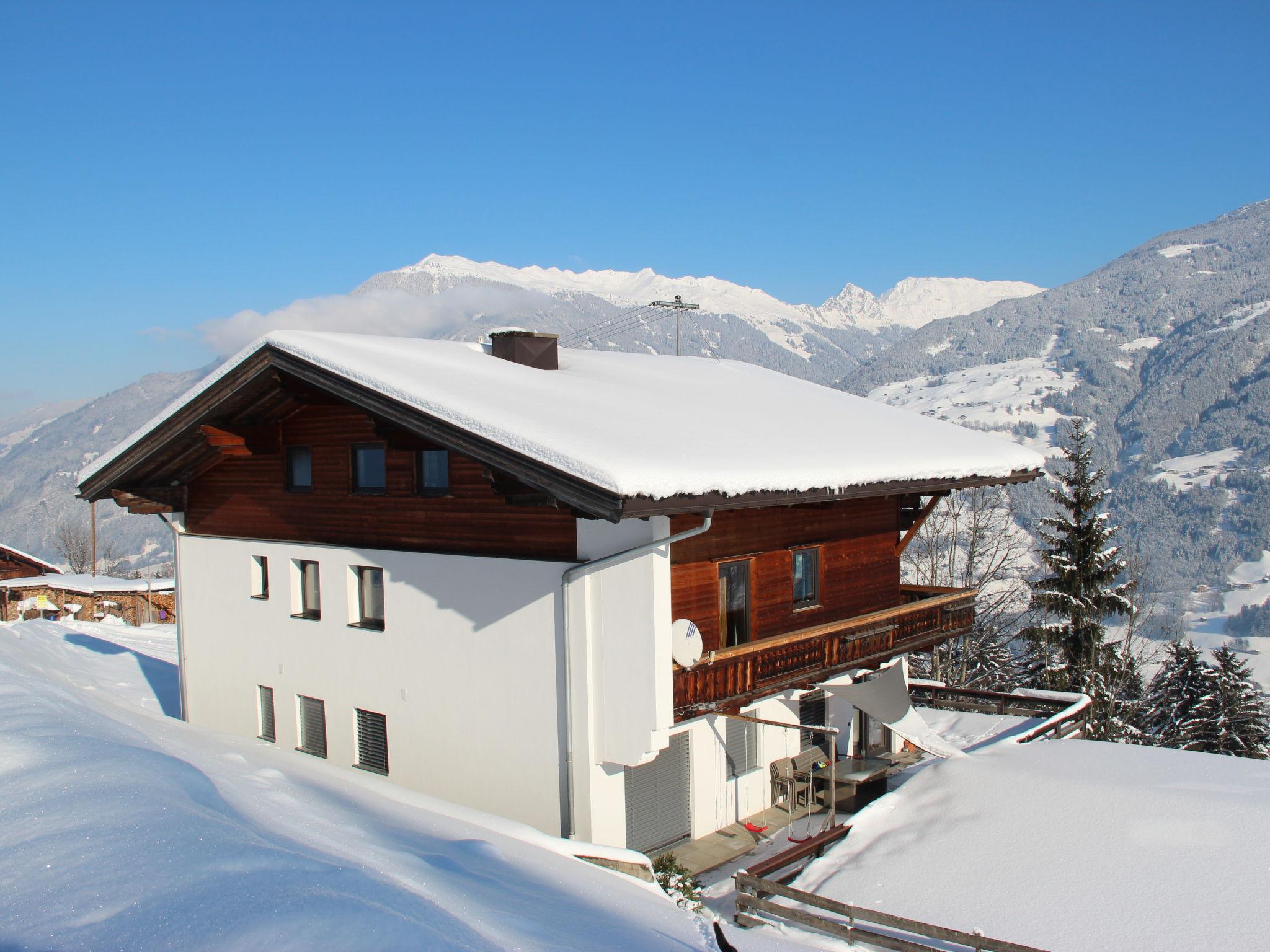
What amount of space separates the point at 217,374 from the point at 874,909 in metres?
12.5

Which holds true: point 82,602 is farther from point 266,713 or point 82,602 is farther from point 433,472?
point 433,472

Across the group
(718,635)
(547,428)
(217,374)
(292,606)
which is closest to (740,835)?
(718,635)

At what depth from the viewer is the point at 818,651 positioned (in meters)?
14.3

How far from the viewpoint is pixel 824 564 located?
1581 centimetres

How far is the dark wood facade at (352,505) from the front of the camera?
12.9m

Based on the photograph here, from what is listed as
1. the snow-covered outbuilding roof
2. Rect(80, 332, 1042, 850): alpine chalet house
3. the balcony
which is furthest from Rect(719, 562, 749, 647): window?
the snow-covered outbuilding roof

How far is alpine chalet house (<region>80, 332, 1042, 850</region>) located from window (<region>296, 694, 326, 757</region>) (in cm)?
4

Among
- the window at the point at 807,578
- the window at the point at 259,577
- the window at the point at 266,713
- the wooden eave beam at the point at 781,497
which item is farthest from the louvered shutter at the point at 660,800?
the window at the point at 259,577

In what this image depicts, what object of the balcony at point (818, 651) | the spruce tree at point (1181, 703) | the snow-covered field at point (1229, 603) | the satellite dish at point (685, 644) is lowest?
the snow-covered field at point (1229, 603)

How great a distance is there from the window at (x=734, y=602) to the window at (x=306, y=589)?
766cm

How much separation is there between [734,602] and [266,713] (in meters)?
9.79

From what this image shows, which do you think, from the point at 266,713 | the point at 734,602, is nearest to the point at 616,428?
the point at 734,602

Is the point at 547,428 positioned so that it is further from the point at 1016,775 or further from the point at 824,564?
the point at 1016,775

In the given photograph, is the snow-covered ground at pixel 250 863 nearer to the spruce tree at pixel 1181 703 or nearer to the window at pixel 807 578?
the window at pixel 807 578
